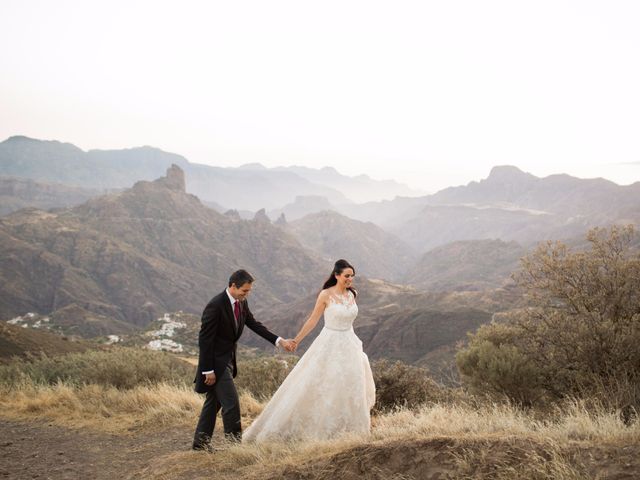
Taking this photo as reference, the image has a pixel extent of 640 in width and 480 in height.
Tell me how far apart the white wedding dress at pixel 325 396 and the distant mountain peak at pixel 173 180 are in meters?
191

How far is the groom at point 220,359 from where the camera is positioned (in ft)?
17.9

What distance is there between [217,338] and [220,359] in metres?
0.24

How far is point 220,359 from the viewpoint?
556cm

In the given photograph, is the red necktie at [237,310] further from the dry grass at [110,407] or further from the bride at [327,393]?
the dry grass at [110,407]

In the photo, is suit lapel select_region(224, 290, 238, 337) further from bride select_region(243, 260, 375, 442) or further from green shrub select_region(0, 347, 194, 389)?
green shrub select_region(0, 347, 194, 389)

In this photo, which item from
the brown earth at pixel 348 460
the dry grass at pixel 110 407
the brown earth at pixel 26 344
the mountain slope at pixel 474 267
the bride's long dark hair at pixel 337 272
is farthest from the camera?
the mountain slope at pixel 474 267

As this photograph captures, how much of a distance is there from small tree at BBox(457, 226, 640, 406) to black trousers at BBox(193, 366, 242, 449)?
456cm

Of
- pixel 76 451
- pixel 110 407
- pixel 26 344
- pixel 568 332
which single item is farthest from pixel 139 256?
pixel 568 332

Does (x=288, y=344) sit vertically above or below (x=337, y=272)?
below

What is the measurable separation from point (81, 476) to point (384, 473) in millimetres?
3480

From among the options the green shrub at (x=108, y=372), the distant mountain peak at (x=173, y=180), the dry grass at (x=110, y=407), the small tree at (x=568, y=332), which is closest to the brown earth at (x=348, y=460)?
the dry grass at (x=110, y=407)

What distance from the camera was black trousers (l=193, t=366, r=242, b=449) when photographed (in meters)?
5.51

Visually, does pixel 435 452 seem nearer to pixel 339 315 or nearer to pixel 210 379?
pixel 339 315

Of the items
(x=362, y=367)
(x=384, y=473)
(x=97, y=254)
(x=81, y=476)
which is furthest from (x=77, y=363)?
(x=97, y=254)
